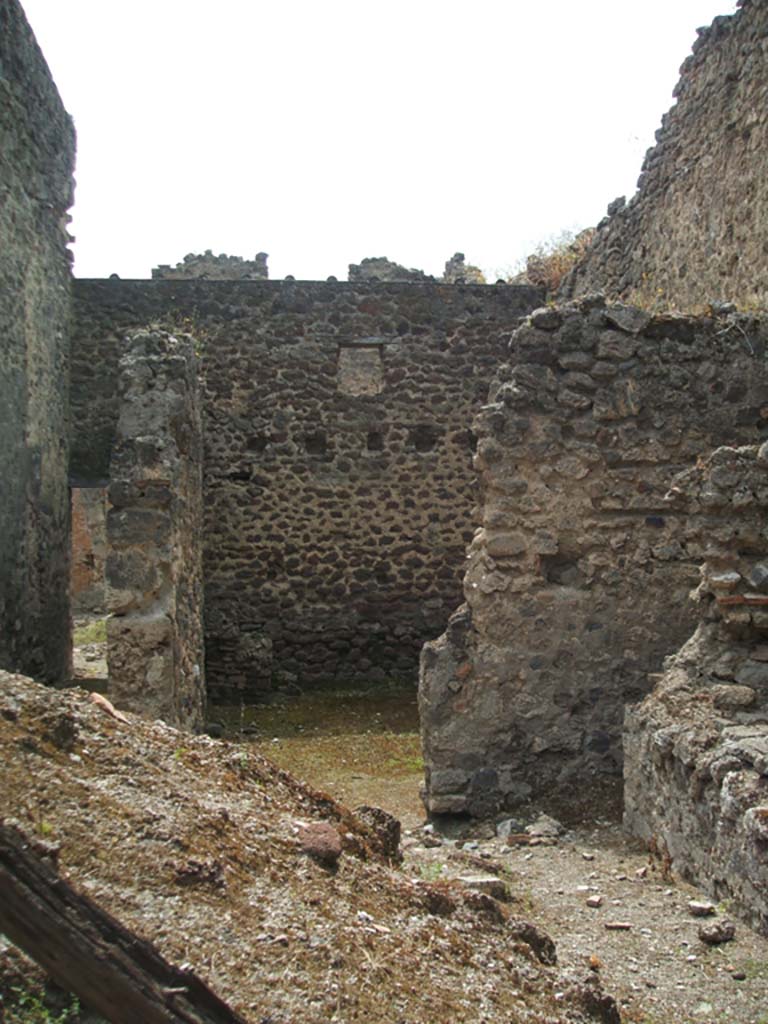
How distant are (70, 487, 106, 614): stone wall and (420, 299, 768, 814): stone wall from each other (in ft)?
45.4

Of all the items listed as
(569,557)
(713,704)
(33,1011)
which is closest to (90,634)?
(569,557)

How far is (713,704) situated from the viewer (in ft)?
15.2

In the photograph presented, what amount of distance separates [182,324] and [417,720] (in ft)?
16.2

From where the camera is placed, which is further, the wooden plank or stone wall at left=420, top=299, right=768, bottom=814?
stone wall at left=420, top=299, right=768, bottom=814

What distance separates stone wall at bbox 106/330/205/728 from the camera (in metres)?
7.09

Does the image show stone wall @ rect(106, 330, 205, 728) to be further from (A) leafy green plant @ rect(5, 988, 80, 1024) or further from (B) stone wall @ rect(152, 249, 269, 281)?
(B) stone wall @ rect(152, 249, 269, 281)

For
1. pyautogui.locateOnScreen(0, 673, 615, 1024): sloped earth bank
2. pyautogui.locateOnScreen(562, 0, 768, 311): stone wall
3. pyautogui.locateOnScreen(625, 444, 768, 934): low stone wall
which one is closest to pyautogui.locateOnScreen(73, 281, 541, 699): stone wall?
pyautogui.locateOnScreen(562, 0, 768, 311): stone wall

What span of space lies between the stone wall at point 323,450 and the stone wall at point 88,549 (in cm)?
744

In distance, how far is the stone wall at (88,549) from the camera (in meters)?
19.0

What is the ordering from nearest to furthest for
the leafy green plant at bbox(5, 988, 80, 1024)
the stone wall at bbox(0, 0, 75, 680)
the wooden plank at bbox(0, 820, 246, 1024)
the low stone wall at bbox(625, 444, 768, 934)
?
the wooden plank at bbox(0, 820, 246, 1024)
the leafy green plant at bbox(5, 988, 80, 1024)
the low stone wall at bbox(625, 444, 768, 934)
the stone wall at bbox(0, 0, 75, 680)

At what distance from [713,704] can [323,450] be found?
785 centimetres

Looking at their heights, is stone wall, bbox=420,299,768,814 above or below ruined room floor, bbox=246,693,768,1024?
above

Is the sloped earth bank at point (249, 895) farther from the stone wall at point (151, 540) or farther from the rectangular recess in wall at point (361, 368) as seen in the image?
the rectangular recess in wall at point (361, 368)

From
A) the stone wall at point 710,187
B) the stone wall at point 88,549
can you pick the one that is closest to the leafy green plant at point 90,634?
the stone wall at point 88,549
